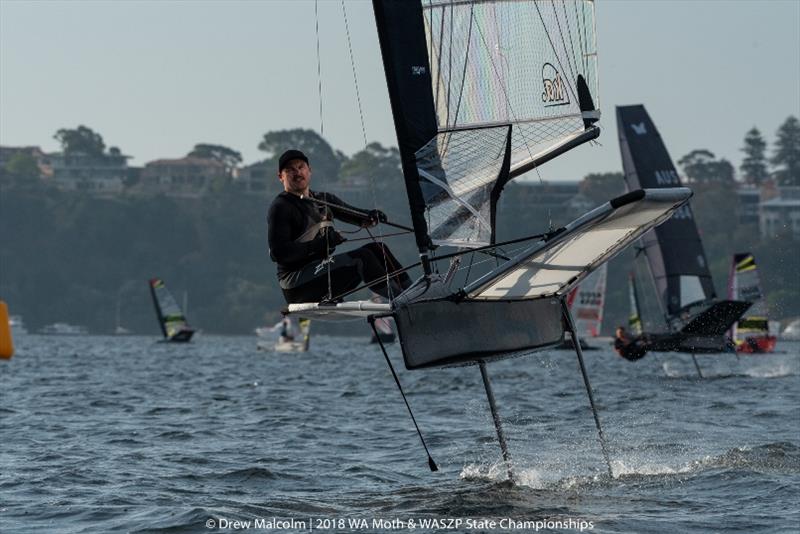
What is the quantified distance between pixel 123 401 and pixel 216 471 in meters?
9.29

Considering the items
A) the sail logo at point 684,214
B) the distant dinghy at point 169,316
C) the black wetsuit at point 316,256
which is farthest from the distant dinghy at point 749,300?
the black wetsuit at point 316,256

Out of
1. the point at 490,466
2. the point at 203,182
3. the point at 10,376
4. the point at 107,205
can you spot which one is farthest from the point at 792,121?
the point at 490,466

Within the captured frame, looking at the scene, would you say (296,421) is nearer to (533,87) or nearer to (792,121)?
(533,87)

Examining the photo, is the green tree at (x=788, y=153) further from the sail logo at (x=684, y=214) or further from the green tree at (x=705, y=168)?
the sail logo at (x=684, y=214)

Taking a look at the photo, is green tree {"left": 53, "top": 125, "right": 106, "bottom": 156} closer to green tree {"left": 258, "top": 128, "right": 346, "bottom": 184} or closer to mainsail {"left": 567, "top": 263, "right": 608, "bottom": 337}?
green tree {"left": 258, "top": 128, "right": 346, "bottom": 184}

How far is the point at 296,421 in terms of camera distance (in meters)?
17.0

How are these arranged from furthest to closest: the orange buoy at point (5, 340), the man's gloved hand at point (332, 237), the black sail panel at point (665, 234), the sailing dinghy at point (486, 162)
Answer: the black sail panel at point (665, 234) → the man's gloved hand at point (332, 237) → the sailing dinghy at point (486, 162) → the orange buoy at point (5, 340)

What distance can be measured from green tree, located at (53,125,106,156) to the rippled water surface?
173m

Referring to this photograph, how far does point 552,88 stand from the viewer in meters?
10.9

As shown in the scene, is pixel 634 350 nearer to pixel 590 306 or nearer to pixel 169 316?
pixel 590 306

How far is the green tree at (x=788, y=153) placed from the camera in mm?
163250

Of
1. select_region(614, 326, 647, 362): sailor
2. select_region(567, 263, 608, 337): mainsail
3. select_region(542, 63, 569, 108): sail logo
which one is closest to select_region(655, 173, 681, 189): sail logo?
select_region(614, 326, 647, 362): sailor

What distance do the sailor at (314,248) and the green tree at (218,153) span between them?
180965 millimetres

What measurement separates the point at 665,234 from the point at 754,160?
140065 millimetres
